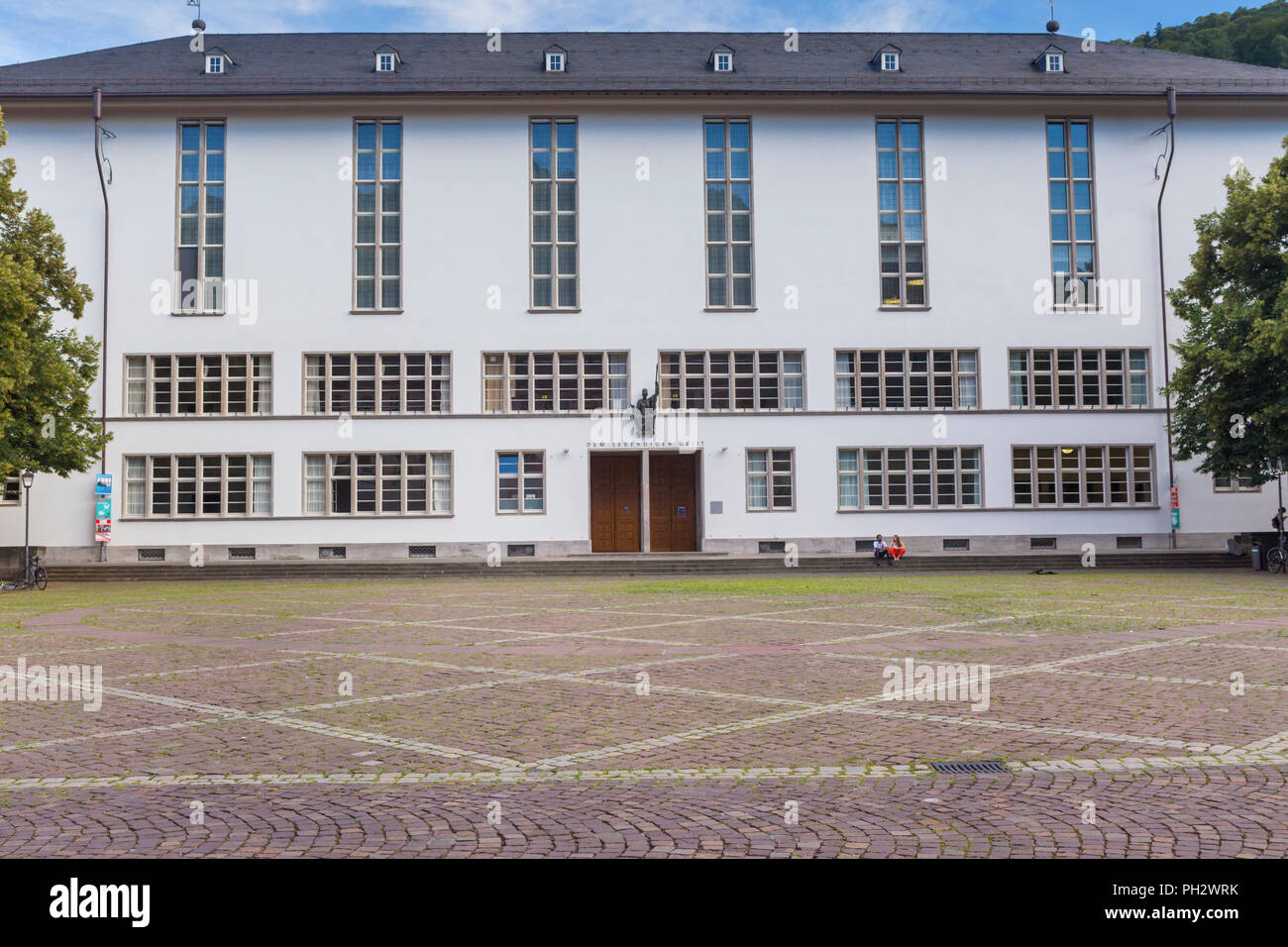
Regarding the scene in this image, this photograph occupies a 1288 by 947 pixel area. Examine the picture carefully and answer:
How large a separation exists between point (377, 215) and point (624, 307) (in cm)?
1005

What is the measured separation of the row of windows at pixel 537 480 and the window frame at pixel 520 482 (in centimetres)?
4

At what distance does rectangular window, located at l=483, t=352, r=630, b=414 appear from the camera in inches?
1668

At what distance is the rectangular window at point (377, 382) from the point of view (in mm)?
42219

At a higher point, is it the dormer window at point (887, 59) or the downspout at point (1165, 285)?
the dormer window at point (887, 59)

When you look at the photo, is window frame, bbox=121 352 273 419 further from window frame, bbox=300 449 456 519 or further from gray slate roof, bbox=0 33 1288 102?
gray slate roof, bbox=0 33 1288 102

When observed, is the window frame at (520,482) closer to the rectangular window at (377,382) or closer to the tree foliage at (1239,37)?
the rectangular window at (377,382)

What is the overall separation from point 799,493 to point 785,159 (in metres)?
13.0

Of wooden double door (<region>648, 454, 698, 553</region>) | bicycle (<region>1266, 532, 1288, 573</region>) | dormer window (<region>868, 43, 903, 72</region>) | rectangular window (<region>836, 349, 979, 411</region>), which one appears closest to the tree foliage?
dormer window (<region>868, 43, 903, 72</region>)

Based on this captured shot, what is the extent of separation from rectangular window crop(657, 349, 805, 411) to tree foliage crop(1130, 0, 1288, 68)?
28110 millimetres

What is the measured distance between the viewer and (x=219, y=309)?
4228 centimetres

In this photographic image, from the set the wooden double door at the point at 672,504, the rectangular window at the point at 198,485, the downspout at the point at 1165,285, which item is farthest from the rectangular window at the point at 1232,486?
the rectangular window at the point at 198,485

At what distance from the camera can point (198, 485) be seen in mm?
41844

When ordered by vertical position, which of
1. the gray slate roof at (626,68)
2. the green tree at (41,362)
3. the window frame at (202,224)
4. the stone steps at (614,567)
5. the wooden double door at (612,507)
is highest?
the gray slate roof at (626,68)

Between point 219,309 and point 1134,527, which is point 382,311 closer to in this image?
point 219,309
